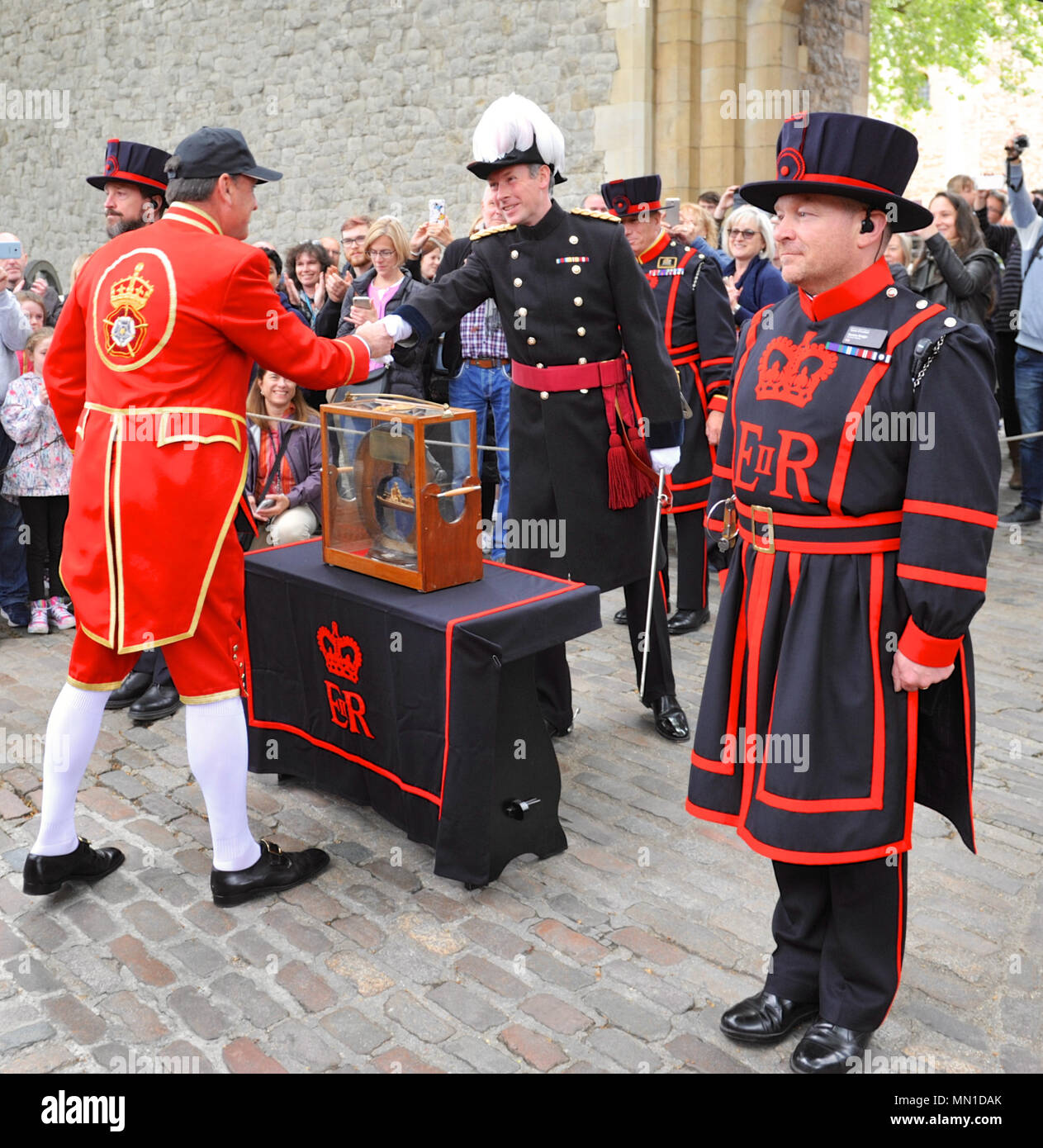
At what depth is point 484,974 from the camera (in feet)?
10.3

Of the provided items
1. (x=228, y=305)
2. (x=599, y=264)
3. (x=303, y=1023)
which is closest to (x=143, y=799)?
(x=303, y=1023)

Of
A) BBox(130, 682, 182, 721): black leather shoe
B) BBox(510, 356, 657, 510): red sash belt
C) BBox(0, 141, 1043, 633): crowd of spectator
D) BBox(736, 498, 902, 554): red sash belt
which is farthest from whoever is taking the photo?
BBox(0, 141, 1043, 633): crowd of spectator

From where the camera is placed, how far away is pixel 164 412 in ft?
10.3

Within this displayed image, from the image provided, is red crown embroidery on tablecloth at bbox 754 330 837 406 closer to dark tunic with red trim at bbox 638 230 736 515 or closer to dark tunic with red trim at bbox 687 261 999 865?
dark tunic with red trim at bbox 687 261 999 865

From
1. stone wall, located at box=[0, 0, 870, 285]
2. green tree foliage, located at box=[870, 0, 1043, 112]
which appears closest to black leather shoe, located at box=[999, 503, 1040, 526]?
stone wall, located at box=[0, 0, 870, 285]

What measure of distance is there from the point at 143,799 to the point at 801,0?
10.5 m

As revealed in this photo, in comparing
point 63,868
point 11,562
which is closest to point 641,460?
point 63,868

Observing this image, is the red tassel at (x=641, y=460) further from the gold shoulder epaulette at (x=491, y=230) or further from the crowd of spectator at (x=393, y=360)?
the crowd of spectator at (x=393, y=360)

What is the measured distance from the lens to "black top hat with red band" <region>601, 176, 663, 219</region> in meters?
5.09

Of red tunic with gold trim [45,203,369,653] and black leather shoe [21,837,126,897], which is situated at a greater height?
red tunic with gold trim [45,203,369,653]

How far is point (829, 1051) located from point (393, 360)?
2.52 meters

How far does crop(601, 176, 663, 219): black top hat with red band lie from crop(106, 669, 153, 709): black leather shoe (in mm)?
2874

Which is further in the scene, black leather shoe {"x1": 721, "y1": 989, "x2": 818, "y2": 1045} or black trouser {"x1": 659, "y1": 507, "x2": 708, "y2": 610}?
black trouser {"x1": 659, "y1": 507, "x2": 708, "y2": 610}

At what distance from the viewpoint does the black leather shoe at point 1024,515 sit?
26.1 ft
